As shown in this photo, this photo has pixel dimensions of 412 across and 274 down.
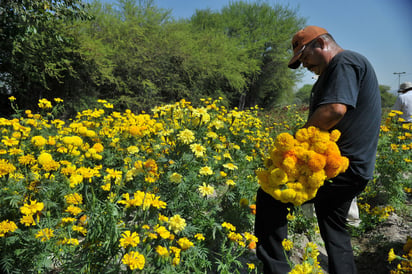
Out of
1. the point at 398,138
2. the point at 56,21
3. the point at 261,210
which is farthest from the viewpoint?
the point at 56,21

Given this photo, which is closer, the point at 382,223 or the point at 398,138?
the point at 382,223

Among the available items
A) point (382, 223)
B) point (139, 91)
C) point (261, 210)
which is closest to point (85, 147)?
point (261, 210)

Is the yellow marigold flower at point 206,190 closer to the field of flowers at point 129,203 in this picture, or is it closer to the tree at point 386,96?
the field of flowers at point 129,203

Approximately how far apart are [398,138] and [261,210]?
337cm

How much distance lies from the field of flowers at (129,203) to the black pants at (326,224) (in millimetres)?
100

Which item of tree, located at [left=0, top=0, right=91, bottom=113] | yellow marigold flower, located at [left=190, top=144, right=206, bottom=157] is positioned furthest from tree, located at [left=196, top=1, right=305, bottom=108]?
yellow marigold flower, located at [left=190, top=144, right=206, bottom=157]

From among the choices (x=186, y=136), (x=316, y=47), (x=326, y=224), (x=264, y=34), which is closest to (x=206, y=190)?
(x=186, y=136)

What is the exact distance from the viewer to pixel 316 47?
162 centimetres

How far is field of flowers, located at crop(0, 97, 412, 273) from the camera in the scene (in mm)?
1345

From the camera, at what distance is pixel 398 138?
372cm

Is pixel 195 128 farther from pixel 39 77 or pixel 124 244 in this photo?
pixel 39 77

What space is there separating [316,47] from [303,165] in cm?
91

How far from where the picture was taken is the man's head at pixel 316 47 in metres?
1.61

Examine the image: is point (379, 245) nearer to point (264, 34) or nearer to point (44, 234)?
point (44, 234)
